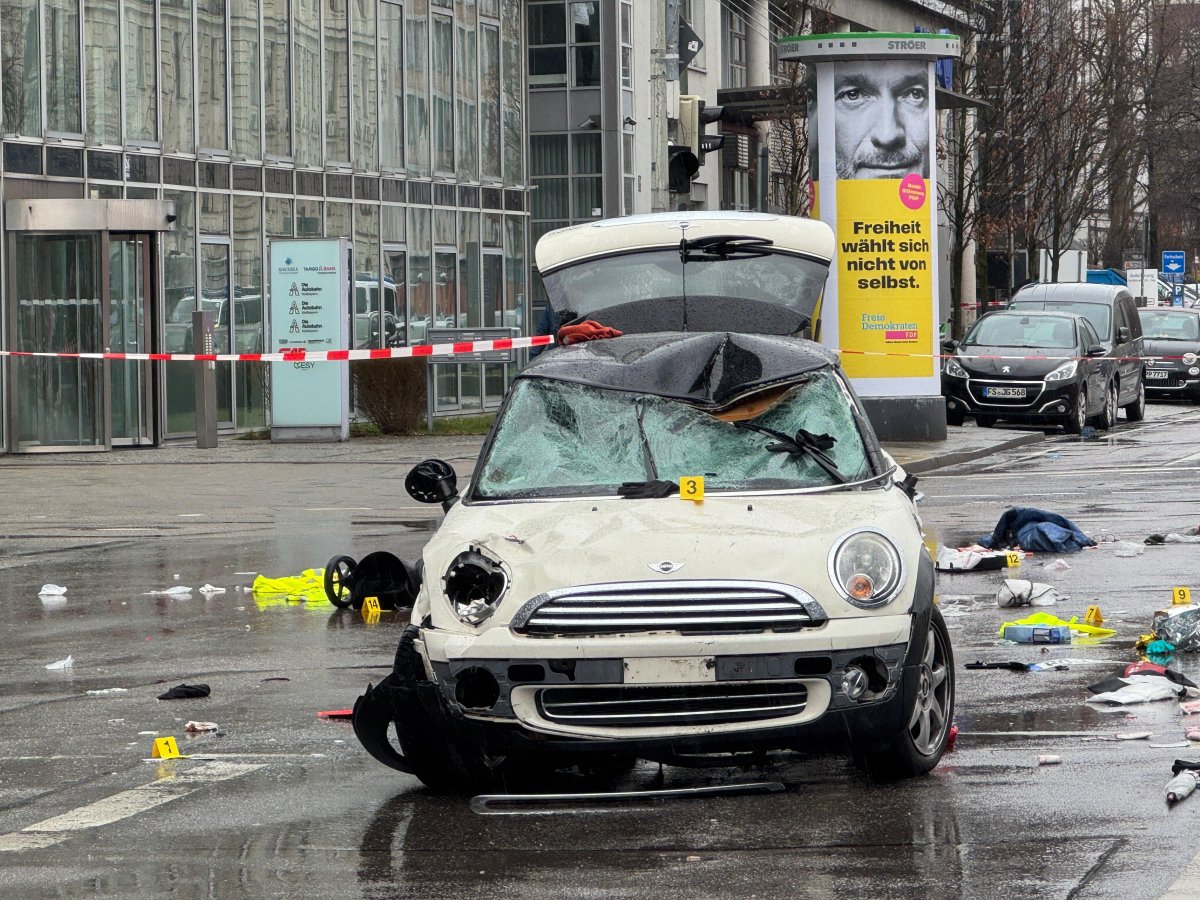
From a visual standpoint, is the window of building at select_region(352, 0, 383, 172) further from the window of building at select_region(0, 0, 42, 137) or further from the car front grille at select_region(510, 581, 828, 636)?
the car front grille at select_region(510, 581, 828, 636)

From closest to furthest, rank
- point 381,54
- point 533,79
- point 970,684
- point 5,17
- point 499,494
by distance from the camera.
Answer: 1. point 499,494
2. point 970,684
3. point 5,17
4. point 381,54
5. point 533,79

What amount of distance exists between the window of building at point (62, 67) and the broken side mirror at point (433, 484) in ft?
65.3

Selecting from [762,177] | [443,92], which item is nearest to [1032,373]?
[443,92]

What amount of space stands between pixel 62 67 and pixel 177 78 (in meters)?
2.84

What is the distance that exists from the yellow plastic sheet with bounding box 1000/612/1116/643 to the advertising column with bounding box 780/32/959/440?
52.9ft

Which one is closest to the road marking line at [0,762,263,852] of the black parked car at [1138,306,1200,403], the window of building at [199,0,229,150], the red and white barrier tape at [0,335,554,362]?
the red and white barrier tape at [0,335,554,362]

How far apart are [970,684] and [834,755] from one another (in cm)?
224

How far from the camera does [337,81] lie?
34.6 meters

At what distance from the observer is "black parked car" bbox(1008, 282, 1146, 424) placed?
32281 mm

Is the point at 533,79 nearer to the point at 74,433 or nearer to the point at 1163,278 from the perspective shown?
the point at 74,433

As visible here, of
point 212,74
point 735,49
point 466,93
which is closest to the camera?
point 212,74

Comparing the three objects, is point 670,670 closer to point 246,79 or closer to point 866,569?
point 866,569

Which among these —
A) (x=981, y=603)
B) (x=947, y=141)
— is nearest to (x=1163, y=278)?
(x=947, y=141)

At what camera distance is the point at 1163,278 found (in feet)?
268
